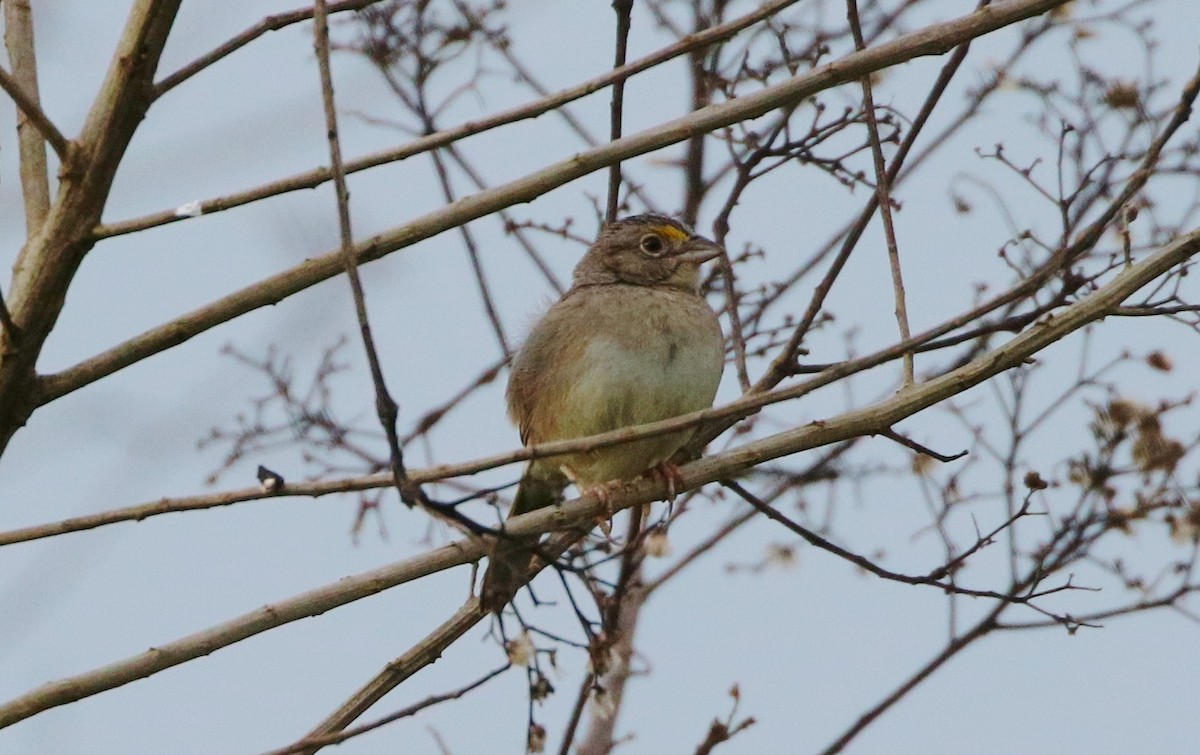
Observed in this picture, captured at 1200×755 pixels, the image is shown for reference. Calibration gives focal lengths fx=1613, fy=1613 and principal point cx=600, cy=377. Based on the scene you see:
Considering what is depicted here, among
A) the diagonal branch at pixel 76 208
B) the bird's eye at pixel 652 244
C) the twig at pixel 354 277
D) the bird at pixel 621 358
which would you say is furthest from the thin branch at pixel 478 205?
the bird's eye at pixel 652 244

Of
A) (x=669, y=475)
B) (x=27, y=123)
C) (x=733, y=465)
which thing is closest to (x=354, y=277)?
(x=27, y=123)

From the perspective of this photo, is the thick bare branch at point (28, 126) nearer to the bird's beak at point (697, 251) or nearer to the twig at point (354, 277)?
the twig at point (354, 277)

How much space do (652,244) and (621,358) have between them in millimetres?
987

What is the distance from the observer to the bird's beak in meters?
6.73

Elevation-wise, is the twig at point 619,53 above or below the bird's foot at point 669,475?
above

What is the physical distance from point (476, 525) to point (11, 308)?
1.32 m

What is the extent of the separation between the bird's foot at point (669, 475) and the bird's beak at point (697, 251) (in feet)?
3.79

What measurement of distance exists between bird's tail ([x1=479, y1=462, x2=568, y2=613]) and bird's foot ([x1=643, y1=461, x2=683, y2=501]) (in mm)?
353

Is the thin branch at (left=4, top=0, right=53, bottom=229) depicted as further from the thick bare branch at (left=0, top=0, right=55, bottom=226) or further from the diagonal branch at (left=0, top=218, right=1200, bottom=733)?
the diagonal branch at (left=0, top=218, right=1200, bottom=733)

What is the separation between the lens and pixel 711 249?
22.1ft

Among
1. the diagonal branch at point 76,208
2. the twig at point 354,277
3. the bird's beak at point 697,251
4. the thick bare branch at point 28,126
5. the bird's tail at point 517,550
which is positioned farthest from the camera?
the bird's beak at point 697,251

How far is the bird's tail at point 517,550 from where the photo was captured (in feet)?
11.5

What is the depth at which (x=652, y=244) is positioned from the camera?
7.09 meters

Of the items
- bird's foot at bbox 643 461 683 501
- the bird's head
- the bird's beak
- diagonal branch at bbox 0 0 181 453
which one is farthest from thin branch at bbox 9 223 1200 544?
the bird's head
